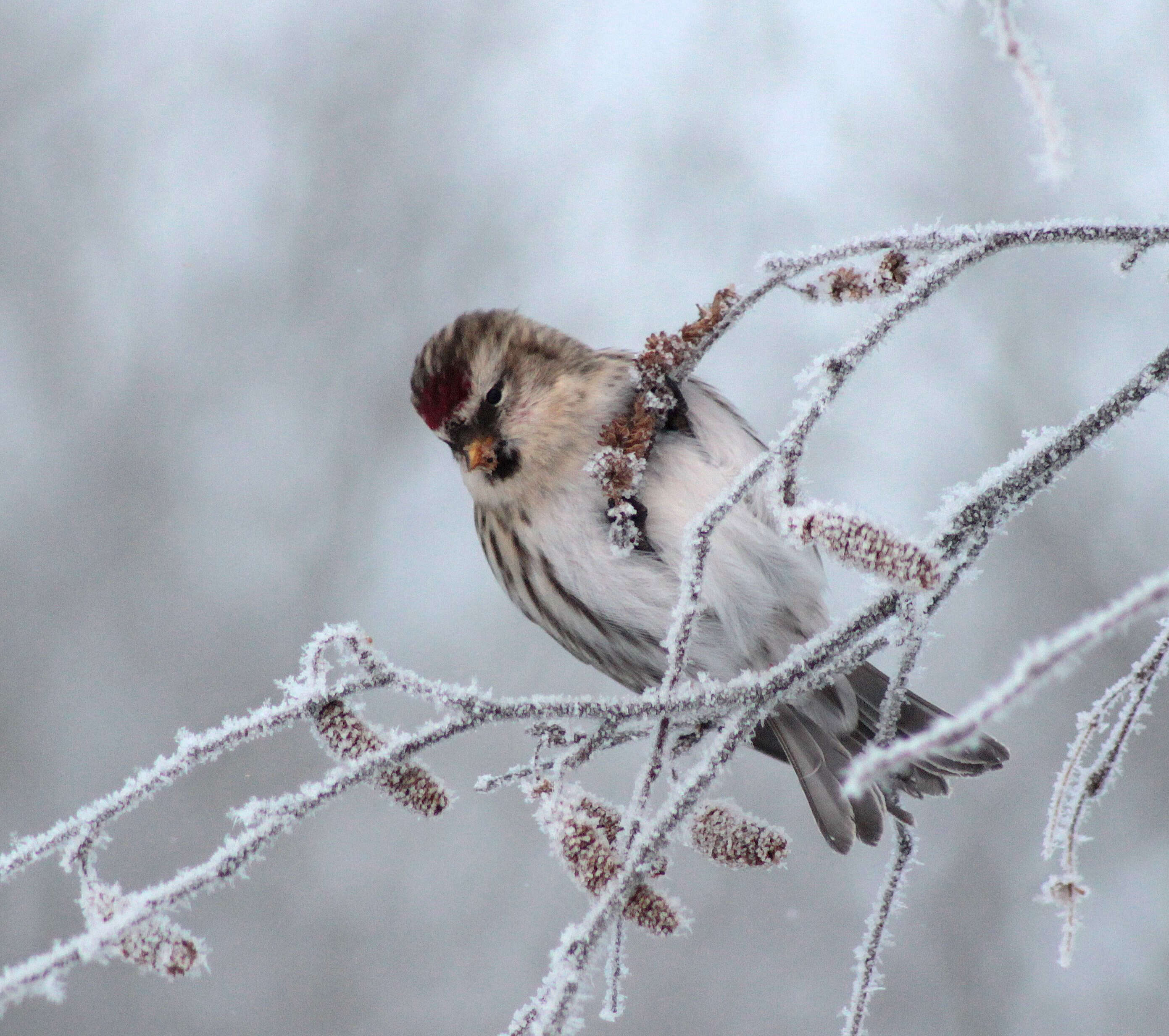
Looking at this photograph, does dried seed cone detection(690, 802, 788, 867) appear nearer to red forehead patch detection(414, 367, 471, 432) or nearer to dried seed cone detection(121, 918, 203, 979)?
dried seed cone detection(121, 918, 203, 979)

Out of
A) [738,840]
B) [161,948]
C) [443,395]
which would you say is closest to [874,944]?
[738,840]

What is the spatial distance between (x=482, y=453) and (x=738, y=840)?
0.90 metres

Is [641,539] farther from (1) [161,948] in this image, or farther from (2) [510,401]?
(1) [161,948]

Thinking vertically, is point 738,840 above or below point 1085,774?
above

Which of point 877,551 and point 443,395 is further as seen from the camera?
point 443,395

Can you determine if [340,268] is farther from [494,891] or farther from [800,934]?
[800,934]

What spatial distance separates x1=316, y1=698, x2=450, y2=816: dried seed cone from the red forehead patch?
941mm

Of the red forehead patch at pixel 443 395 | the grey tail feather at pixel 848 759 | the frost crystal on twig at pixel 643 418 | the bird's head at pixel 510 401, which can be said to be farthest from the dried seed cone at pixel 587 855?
the red forehead patch at pixel 443 395

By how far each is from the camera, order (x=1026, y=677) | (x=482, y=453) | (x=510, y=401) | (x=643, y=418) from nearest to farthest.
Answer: (x=1026, y=677)
(x=643, y=418)
(x=482, y=453)
(x=510, y=401)

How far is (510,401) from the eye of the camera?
1973 mm

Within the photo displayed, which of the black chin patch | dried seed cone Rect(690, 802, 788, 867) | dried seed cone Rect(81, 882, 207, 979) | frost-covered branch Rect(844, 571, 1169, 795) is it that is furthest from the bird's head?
frost-covered branch Rect(844, 571, 1169, 795)

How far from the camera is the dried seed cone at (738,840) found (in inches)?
44.4

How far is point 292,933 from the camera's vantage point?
16.2 ft

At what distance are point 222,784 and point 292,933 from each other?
0.70 metres
